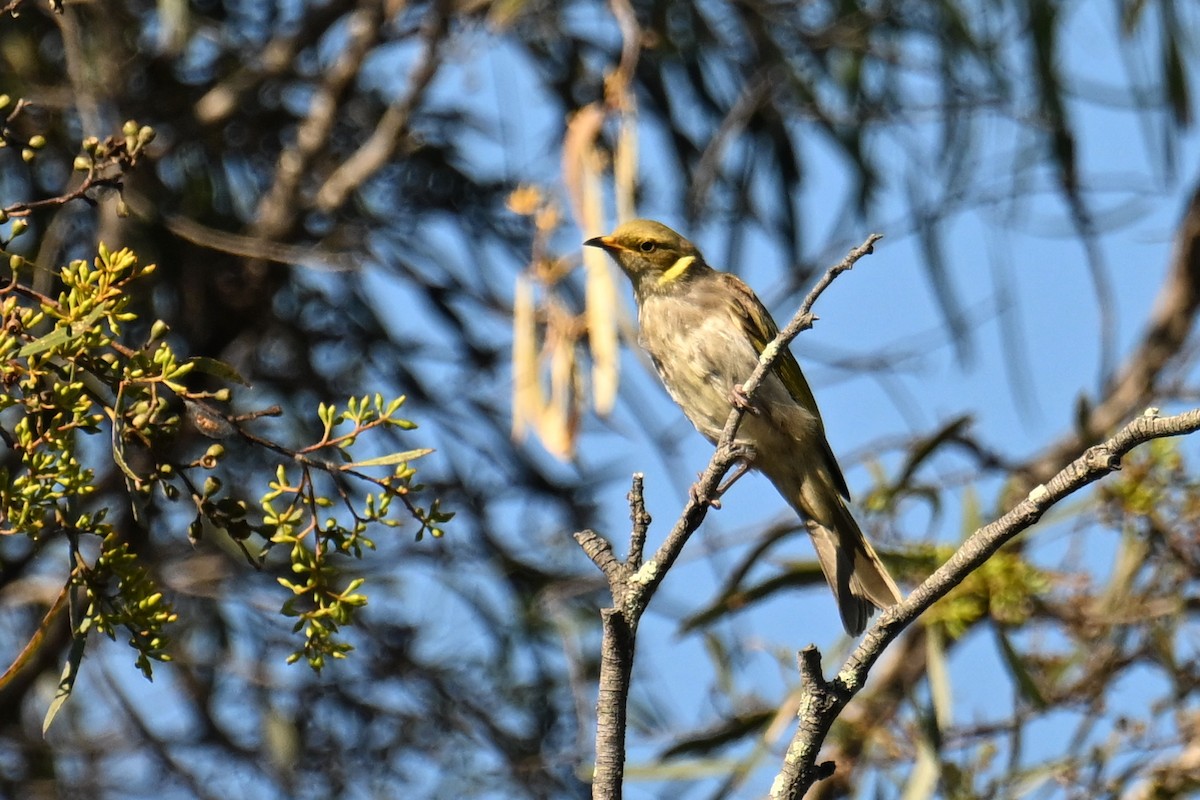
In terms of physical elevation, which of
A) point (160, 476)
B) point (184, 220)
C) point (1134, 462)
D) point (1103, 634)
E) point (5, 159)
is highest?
point (5, 159)

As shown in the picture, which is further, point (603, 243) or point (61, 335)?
point (603, 243)

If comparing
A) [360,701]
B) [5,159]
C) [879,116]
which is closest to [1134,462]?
[879,116]

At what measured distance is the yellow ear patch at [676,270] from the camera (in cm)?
443

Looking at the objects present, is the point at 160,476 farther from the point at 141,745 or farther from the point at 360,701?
the point at 141,745

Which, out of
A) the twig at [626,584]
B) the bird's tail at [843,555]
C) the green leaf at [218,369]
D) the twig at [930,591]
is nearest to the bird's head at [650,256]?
the bird's tail at [843,555]

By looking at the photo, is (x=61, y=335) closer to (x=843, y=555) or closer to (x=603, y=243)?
(x=843, y=555)

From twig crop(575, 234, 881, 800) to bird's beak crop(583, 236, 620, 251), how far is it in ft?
6.58

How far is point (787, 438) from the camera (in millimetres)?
4098

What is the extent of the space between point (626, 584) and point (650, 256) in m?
2.63

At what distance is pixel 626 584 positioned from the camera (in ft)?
6.38

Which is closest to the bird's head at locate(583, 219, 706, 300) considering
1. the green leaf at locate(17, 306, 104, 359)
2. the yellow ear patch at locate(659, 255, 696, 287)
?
the yellow ear patch at locate(659, 255, 696, 287)

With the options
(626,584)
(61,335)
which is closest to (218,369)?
(61,335)

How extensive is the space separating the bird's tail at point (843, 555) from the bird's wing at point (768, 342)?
5 centimetres

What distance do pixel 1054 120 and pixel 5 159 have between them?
306cm
